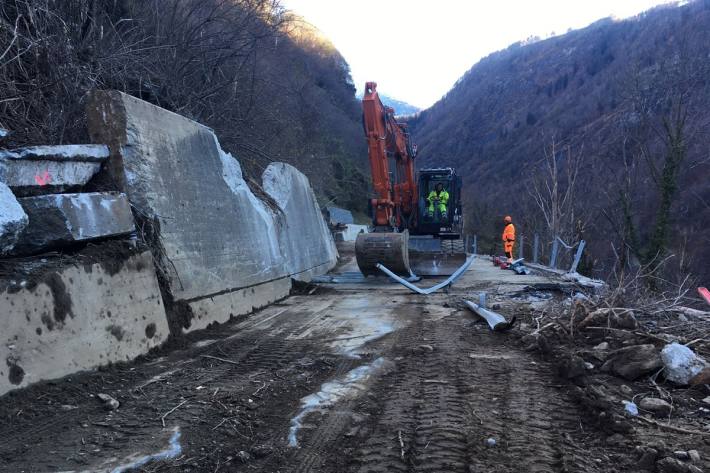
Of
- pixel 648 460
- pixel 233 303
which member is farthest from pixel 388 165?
pixel 648 460

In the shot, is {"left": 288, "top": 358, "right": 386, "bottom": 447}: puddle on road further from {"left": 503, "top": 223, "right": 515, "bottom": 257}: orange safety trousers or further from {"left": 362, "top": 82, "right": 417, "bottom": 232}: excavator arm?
{"left": 503, "top": 223, "right": 515, "bottom": 257}: orange safety trousers

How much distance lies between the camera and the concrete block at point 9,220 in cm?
360

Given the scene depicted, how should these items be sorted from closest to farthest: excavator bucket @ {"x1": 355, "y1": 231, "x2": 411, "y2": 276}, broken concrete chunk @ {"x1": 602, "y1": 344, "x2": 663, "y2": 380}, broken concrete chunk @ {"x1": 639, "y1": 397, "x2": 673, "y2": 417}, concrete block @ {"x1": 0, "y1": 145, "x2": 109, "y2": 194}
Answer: broken concrete chunk @ {"x1": 639, "y1": 397, "x2": 673, "y2": 417} < broken concrete chunk @ {"x1": 602, "y1": 344, "x2": 663, "y2": 380} < concrete block @ {"x1": 0, "y1": 145, "x2": 109, "y2": 194} < excavator bucket @ {"x1": 355, "y1": 231, "x2": 411, "y2": 276}

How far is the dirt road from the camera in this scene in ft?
9.34

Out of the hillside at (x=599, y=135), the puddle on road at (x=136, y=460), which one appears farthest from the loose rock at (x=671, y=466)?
the hillside at (x=599, y=135)

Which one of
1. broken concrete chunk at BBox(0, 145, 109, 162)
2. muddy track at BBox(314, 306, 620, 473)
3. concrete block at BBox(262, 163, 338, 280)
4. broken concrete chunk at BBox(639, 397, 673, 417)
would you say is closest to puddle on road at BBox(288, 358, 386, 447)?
muddy track at BBox(314, 306, 620, 473)

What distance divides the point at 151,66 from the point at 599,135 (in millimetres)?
67758

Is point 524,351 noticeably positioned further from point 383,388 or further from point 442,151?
point 442,151

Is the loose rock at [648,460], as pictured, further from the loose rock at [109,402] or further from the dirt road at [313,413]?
the loose rock at [109,402]

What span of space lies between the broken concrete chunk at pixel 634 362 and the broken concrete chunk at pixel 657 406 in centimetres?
48

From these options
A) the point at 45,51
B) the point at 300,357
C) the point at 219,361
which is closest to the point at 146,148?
the point at 45,51

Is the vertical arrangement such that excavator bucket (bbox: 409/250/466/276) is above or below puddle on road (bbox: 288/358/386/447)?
below

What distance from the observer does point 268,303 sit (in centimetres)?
822

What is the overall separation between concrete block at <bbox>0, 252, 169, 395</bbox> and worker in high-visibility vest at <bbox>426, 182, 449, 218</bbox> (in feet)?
35.2
